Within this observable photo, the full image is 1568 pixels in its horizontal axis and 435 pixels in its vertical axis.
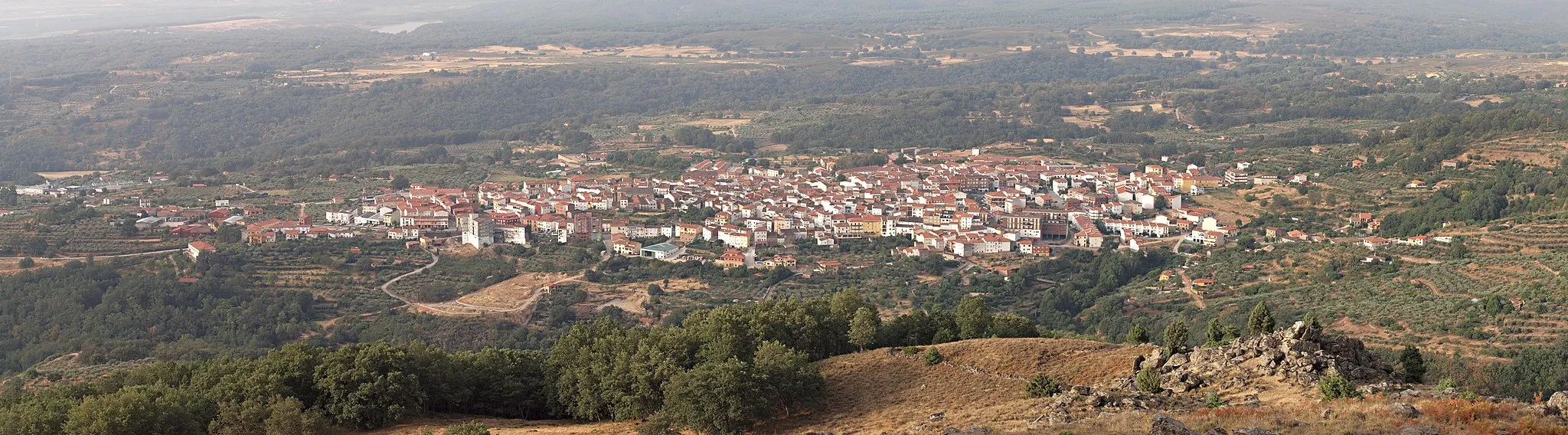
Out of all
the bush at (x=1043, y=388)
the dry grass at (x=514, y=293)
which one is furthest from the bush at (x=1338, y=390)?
the dry grass at (x=514, y=293)

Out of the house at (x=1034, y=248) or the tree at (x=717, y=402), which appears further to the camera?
the house at (x=1034, y=248)

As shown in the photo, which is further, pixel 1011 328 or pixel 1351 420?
pixel 1011 328

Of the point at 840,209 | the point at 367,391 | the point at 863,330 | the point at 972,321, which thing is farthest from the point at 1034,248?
the point at 367,391

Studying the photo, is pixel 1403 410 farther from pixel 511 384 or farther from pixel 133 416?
pixel 133 416

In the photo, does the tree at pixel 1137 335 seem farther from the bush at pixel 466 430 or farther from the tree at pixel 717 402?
the bush at pixel 466 430

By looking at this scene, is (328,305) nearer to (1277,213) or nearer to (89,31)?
(1277,213)

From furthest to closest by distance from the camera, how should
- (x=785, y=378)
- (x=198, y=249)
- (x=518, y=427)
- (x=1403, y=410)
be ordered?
(x=198, y=249), (x=518, y=427), (x=785, y=378), (x=1403, y=410)
